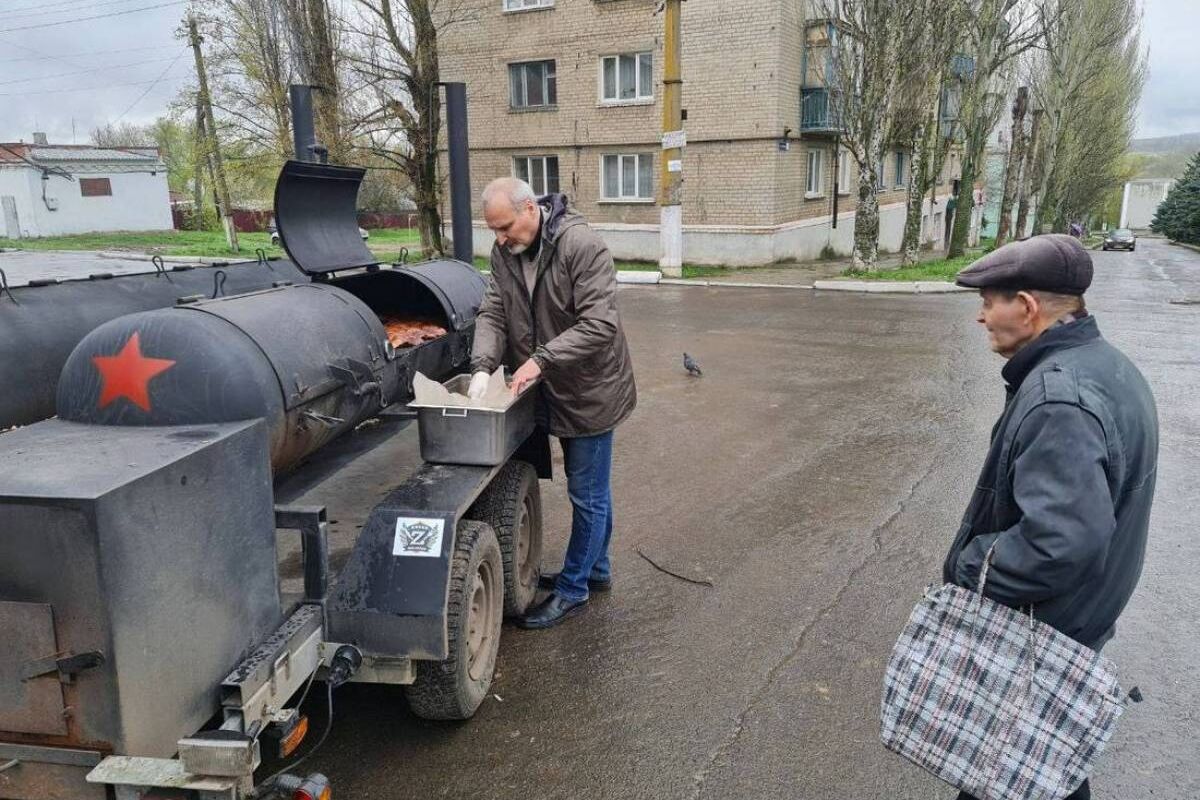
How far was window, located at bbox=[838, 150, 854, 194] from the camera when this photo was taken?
88.3ft

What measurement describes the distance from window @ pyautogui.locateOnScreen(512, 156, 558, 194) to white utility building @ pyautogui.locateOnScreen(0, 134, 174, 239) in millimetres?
31215

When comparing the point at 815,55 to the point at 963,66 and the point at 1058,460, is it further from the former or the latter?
the point at 1058,460

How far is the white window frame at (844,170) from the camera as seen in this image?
26891 mm

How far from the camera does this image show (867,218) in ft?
64.4

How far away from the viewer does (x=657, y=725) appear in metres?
3.34

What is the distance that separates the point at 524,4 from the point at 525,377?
23.6 m

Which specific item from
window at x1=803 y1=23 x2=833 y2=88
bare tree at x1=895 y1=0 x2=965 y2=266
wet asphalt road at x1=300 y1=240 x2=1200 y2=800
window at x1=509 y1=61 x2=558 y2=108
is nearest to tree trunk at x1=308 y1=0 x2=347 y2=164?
window at x1=509 y1=61 x2=558 y2=108

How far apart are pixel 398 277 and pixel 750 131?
1867cm

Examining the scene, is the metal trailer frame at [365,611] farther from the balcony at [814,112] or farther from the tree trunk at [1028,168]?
the tree trunk at [1028,168]

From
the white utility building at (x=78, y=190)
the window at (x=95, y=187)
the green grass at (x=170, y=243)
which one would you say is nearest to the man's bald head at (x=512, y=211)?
the green grass at (x=170, y=243)

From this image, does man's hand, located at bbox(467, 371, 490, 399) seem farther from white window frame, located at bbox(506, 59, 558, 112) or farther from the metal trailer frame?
white window frame, located at bbox(506, 59, 558, 112)

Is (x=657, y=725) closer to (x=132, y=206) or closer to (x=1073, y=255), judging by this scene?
(x=1073, y=255)

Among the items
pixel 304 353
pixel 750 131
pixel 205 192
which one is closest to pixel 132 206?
pixel 205 192

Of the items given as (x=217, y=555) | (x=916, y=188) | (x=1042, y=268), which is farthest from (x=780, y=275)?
(x=217, y=555)
